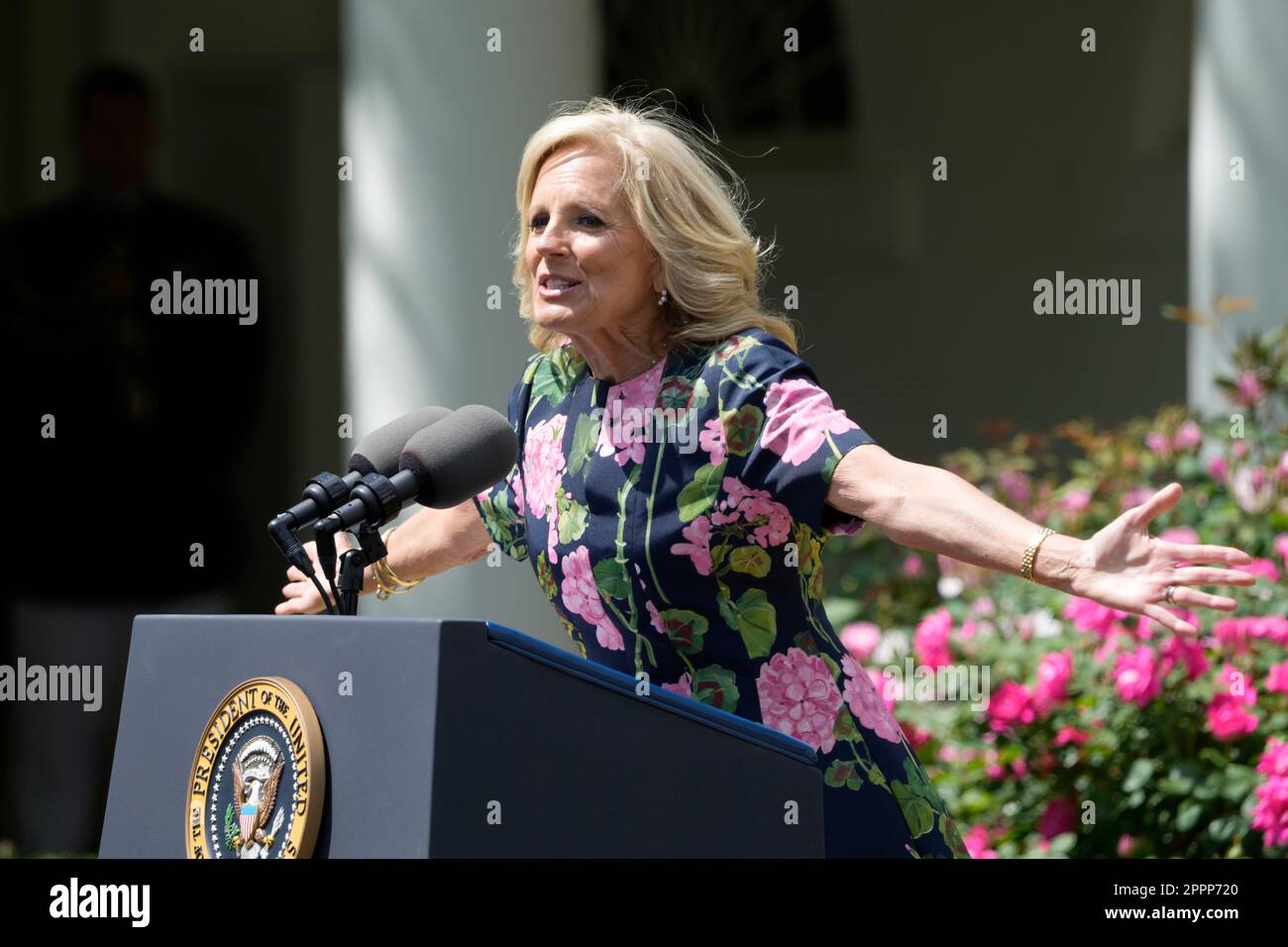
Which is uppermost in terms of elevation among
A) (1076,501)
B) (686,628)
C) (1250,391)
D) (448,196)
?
(448,196)

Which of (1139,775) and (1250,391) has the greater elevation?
(1250,391)

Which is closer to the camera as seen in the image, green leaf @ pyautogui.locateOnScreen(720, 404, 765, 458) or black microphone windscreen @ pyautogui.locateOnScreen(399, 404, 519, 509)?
black microphone windscreen @ pyautogui.locateOnScreen(399, 404, 519, 509)

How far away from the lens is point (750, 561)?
247 centimetres

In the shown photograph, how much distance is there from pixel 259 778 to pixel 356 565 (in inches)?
11.6

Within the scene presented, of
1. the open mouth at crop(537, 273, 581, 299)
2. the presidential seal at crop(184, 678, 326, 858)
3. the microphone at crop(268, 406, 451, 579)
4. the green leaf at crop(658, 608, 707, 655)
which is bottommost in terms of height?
the presidential seal at crop(184, 678, 326, 858)

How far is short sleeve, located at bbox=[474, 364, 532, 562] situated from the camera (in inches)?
110

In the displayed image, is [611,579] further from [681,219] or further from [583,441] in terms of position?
[681,219]

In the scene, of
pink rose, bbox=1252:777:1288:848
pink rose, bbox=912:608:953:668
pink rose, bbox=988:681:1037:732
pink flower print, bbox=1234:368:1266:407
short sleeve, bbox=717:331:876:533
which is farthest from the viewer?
pink flower print, bbox=1234:368:1266:407

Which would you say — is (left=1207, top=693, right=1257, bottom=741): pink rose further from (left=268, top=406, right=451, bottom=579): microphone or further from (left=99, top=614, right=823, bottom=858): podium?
(left=268, top=406, right=451, bottom=579): microphone

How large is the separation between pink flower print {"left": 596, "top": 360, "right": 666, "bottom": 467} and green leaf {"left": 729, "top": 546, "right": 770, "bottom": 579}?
0.20 meters

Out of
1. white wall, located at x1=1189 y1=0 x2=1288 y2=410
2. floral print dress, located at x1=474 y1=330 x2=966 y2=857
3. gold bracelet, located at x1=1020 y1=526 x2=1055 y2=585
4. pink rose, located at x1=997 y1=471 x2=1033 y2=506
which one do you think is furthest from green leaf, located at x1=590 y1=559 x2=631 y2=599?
white wall, located at x1=1189 y1=0 x2=1288 y2=410

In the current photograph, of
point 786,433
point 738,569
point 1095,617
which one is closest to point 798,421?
point 786,433

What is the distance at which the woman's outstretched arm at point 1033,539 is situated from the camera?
6.72 ft
